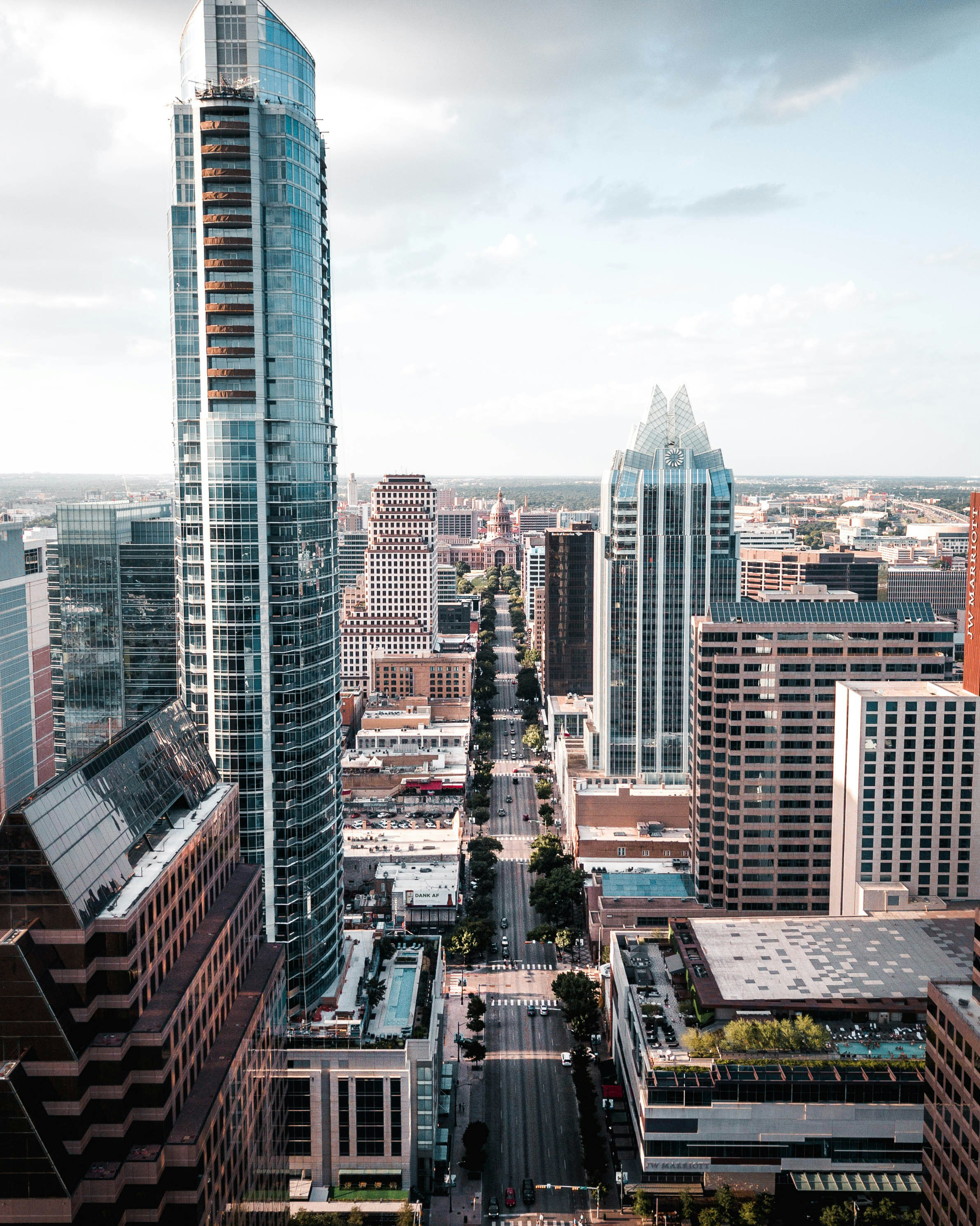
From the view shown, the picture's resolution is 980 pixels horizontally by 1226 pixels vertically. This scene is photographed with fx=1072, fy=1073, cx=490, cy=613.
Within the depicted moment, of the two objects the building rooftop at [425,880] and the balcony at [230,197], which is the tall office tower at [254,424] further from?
the building rooftop at [425,880]

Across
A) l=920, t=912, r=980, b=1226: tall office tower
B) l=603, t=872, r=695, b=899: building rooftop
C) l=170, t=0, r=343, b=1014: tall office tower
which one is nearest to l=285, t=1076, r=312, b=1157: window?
l=170, t=0, r=343, b=1014: tall office tower

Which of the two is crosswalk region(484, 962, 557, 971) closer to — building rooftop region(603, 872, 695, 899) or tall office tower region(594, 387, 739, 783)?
building rooftop region(603, 872, 695, 899)

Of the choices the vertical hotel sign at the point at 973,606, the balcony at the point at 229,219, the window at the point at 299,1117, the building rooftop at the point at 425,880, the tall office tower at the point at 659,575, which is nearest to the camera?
the window at the point at 299,1117

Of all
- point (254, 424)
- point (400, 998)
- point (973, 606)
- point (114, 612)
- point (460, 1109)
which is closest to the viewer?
point (254, 424)

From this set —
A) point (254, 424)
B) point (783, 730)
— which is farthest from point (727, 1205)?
point (254, 424)

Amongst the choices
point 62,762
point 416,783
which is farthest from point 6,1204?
point 416,783

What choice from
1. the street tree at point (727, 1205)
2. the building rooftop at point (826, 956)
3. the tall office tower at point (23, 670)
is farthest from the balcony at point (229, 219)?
the street tree at point (727, 1205)

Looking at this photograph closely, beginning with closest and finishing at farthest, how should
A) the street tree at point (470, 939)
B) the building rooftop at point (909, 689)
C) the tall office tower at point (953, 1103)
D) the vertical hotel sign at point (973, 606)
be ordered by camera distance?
1. the tall office tower at point (953, 1103)
2. the vertical hotel sign at point (973, 606)
3. the building rooftop at point (909, 689)
4. the street tree at point (470, 939)

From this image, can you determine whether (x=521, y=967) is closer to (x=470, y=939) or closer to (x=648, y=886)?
(x=470, y=939)
